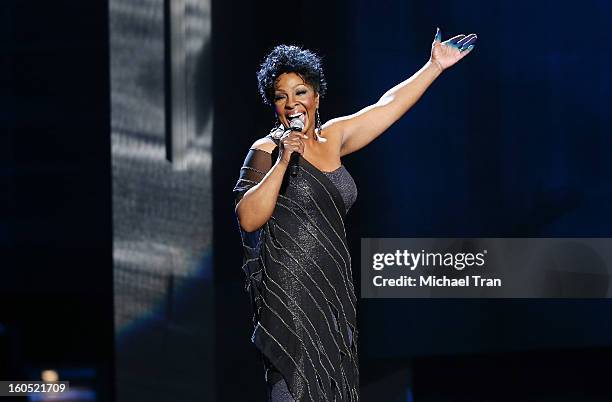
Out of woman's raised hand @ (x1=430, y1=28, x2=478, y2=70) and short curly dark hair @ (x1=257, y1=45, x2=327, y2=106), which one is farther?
woman's raised hand @ (x1=430, y1=28, x2=478, y2=70)

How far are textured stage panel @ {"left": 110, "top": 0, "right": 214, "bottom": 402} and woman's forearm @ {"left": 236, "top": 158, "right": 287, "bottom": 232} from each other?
1463 mm

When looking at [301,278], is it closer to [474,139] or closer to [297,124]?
[297,124]

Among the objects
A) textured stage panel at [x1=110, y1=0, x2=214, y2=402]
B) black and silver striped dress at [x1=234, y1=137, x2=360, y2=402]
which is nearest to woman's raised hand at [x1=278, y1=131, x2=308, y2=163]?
black and silver striped dress at [x1=234, y1=137, x2=360, y2=402]

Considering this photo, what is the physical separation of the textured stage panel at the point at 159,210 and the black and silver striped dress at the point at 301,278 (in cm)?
133

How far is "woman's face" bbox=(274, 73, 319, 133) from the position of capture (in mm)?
2096

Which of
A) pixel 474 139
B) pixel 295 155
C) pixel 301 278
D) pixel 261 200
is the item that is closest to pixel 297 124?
pixel 295 155

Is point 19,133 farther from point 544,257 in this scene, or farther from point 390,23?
point 544,257

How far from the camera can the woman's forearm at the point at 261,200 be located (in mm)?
1942

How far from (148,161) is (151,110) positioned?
0.19 meters

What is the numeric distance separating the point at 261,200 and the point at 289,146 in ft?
0.41

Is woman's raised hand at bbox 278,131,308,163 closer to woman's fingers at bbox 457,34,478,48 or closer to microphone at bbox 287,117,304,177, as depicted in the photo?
microphone at bbox 287,117,304,177

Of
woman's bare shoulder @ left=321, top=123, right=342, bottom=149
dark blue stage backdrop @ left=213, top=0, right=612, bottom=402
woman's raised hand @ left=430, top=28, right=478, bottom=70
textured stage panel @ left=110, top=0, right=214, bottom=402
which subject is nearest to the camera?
woman's bare shoulder @ left=321, top=123, right=342, bottom=149

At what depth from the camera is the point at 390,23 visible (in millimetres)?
3826

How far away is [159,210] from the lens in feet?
11.5
